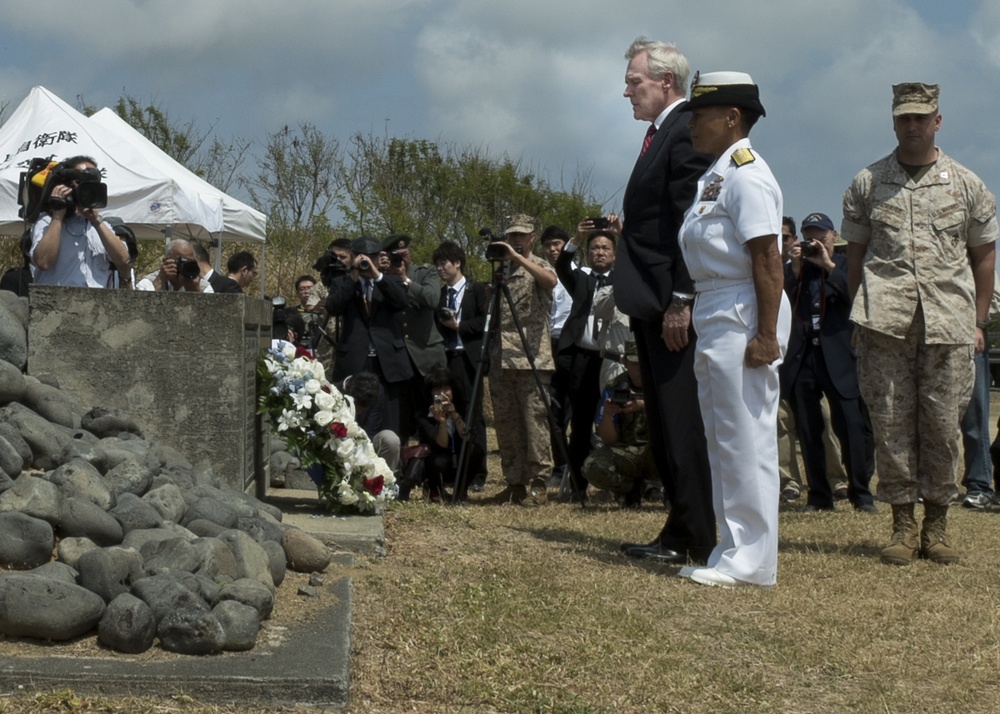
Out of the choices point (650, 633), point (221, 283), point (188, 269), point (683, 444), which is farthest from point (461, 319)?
point (650, 633)

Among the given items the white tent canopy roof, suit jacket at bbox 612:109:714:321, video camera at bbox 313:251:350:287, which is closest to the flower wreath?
suit jacket at bbox 612:109:714:321

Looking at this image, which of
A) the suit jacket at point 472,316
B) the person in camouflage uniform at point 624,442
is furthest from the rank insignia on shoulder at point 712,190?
the suit jacket at point 472,316

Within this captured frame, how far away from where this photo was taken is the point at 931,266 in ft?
19.8

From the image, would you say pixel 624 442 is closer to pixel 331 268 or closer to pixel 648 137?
pixel 331 268

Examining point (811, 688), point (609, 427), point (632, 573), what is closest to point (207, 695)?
point (811, 688)

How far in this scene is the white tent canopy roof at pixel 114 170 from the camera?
12.9 m

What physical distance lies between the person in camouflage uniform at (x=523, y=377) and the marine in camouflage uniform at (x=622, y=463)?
1.16 ft

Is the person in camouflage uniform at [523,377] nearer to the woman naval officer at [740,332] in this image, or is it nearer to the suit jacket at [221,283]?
the suit jacket at [221,283]

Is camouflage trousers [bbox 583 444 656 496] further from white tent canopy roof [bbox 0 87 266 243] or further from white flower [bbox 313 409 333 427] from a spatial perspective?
white tent canopy roof [bbox 0 87 266 243]

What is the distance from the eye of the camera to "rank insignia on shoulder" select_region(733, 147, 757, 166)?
522 cm

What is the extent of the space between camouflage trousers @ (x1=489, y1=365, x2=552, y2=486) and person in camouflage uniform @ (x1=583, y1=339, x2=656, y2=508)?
32 cm

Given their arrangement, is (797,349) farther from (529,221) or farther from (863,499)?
(529,221)

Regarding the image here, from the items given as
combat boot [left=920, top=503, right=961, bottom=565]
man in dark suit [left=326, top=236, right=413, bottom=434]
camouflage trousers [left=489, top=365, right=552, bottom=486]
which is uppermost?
man in dark suit [left=326, top=236, right=413, bottom=434]

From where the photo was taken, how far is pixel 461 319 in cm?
1016
